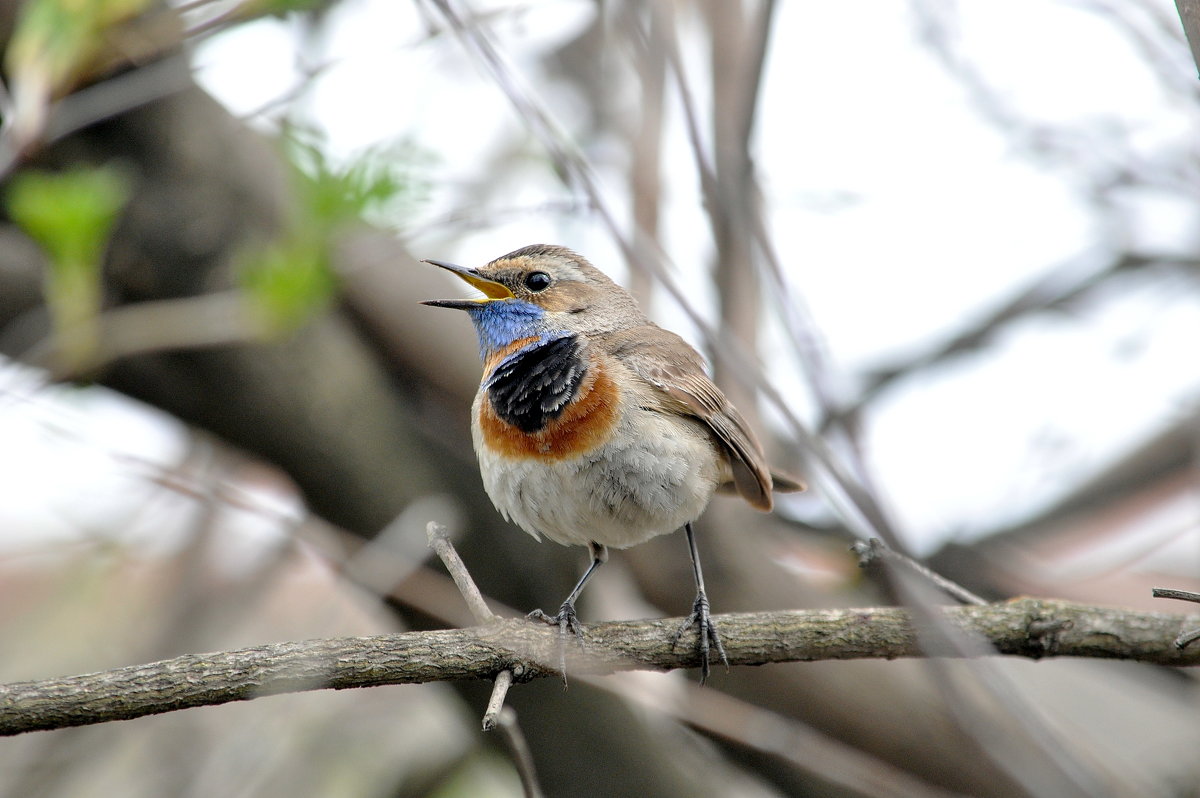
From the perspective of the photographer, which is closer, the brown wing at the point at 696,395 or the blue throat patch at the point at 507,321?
the brown wing at the point at 696,395

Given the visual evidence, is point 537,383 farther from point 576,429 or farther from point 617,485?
point 617,485

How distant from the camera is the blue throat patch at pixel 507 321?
423 cm

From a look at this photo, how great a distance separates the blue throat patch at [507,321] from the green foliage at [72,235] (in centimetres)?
135

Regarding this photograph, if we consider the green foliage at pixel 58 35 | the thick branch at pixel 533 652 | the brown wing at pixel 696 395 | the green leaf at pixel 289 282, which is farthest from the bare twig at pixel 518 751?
the green foliage at pixel 58 35

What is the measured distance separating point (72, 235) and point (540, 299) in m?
1.68

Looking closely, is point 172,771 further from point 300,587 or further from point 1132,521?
point 1132,521

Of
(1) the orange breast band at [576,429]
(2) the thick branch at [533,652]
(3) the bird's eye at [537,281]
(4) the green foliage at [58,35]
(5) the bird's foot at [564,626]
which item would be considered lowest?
(5) the bird's foot at [564,626]

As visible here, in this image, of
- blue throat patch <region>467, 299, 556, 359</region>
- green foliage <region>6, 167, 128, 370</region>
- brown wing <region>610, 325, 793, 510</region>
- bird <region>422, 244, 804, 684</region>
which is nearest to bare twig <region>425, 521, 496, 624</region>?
bird <region>422, 244, 804, 684</region>

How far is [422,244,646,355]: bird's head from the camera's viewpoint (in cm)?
424

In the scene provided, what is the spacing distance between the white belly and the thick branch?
1.53ft

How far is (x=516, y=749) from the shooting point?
2.31m

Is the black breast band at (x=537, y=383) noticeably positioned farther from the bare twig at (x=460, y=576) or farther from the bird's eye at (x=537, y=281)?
the bare twig at (x=460, y=576)

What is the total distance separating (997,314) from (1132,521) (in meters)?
1.41

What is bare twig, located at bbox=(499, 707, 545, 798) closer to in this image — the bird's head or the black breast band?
the black breast band
